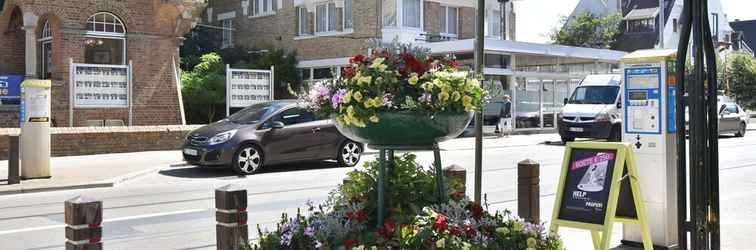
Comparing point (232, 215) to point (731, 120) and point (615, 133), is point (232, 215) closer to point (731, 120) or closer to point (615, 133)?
point (615, 133)

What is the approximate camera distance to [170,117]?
23891mm

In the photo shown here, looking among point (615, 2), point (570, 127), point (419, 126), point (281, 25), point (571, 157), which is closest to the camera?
point (419, 126)

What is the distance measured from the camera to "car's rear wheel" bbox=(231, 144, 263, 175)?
47.1ft

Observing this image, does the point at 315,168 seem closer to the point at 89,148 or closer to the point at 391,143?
the point at 89,148

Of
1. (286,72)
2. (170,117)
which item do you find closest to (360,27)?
(286,72)

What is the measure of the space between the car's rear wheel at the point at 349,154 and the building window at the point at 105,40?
10714 millimetres

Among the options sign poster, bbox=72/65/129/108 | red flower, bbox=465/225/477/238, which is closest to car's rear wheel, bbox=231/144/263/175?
sign poster, bbox=72/65/129/108

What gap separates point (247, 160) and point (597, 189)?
9.85 m

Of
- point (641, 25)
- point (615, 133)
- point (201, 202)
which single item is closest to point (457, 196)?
point (201, 202)

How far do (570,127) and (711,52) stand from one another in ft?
66.1

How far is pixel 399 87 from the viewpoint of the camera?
3617 millimetres

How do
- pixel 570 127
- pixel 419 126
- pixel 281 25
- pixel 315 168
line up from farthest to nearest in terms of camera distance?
pixel 281 25
pixel 570 127
pixel 315 168
pixel 419 126

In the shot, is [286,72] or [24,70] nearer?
[24,70]

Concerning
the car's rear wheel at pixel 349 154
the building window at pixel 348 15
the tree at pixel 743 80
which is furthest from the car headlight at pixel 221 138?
the tree at pixel 743 80
